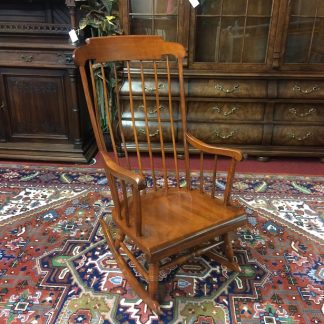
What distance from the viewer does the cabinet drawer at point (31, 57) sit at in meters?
2.72

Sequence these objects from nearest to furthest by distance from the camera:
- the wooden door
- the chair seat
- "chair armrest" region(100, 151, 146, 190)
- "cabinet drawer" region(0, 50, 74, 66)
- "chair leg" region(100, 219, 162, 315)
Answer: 1. "chair armrest" region(100, 151, 146, 190)
2. the chair seat
3. "chair leg" region(100, 219, 162, 315)
4. "cabinet drawer" region(0, 50, 74, 66)
5. the wooden door

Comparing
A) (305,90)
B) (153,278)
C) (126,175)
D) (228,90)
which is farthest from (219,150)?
(305,90)

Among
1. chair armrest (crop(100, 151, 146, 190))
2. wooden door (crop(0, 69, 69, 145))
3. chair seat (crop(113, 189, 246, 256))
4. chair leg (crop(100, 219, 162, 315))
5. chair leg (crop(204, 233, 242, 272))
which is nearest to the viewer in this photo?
chair armrest (crop(100, 151, 146, 190))

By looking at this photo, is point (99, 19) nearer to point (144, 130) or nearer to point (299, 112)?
point (144, 130)

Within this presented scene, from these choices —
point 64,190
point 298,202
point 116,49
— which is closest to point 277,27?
point 298,202

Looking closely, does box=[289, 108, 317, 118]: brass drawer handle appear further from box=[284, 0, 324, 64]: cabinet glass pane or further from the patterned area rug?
the patterned area rug

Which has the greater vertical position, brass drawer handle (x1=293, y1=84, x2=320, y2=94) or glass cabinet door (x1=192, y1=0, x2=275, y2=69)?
glass cabinet door (x1=192, y1=0, x2=275, y2=69)

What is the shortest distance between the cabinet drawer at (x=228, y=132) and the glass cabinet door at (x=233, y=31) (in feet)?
1.87

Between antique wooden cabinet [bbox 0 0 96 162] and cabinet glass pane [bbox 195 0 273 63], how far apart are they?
112 cm

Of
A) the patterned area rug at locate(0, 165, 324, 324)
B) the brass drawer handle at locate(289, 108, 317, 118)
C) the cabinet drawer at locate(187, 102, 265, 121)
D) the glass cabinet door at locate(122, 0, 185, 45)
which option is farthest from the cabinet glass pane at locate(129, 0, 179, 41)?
the patterned area rug at locate(0, 165, 324, 324)

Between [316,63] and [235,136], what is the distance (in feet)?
3.04

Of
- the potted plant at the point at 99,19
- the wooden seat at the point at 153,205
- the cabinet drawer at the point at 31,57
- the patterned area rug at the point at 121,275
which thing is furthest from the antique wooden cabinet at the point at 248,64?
the wooden seat at the point at 153,205

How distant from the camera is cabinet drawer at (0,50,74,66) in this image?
272 cm

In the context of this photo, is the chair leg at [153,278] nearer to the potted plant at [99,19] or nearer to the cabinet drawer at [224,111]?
the cabinet drawer at [224,111]
